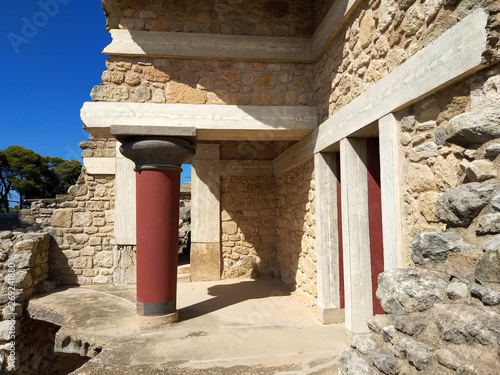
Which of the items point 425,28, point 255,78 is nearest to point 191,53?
point 255,78

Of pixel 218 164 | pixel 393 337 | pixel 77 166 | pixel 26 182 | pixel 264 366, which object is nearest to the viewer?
pixel 393 337

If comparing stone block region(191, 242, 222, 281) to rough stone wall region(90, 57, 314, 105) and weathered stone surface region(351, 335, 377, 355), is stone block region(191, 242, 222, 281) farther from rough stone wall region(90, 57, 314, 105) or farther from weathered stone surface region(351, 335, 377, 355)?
weathered stone surface region(351, 335, 377, 355)

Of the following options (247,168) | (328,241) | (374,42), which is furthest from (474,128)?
(247,168)

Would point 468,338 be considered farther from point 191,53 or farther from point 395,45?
point 191,53

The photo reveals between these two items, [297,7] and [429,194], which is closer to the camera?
[429,194]

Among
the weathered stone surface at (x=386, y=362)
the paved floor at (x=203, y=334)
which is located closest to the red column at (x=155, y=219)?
the paved floor at (x=203, y=334)

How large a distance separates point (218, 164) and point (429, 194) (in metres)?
5.20

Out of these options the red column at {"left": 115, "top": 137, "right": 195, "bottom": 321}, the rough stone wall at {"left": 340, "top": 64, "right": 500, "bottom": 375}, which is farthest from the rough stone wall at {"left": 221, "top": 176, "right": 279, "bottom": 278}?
the rough stone wall at {"left": 340, "top": 64, "right": 500, "bottom": 375}

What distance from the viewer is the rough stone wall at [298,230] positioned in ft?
16.2

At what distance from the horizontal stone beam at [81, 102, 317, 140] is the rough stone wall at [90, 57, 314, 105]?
10 centimetres

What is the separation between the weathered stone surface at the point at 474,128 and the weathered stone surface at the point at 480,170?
11cm

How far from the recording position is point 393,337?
159 cm

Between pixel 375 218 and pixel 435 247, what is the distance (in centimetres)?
186

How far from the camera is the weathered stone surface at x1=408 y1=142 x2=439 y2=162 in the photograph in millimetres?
2274
